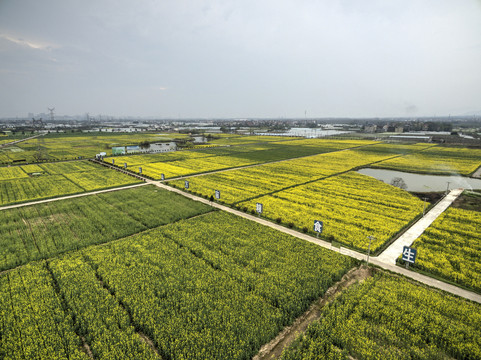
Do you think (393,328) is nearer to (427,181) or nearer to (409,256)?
(409,256)

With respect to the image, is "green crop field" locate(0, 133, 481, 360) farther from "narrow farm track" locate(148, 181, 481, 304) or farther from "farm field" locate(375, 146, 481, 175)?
"farm field" locate(375, 146, 481, 175)

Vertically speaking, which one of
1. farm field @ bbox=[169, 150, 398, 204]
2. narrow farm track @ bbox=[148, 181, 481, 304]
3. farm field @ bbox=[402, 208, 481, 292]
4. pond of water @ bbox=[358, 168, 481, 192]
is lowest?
narrow farm track @ bbox=[148, 181, 481, 304]

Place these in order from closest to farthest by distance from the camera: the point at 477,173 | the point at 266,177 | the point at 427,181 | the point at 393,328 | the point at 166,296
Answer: the point at 393,328 → the point at 166,296 → the point at 427,181 → the point at 266,177 → the point at 477,173

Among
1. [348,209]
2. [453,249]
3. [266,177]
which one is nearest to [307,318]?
[453,249]

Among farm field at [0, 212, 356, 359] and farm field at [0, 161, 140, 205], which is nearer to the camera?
farm field at [0, 212, 356, 359]

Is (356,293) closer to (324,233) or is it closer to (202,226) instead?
(324,233)

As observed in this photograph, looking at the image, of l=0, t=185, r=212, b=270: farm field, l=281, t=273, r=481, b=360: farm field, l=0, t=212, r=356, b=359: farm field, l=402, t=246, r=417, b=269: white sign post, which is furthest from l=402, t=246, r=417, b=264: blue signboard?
l=0, t=185, r=212, b=270: farm field

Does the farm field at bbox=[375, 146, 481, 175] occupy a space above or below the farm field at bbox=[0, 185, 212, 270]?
above
